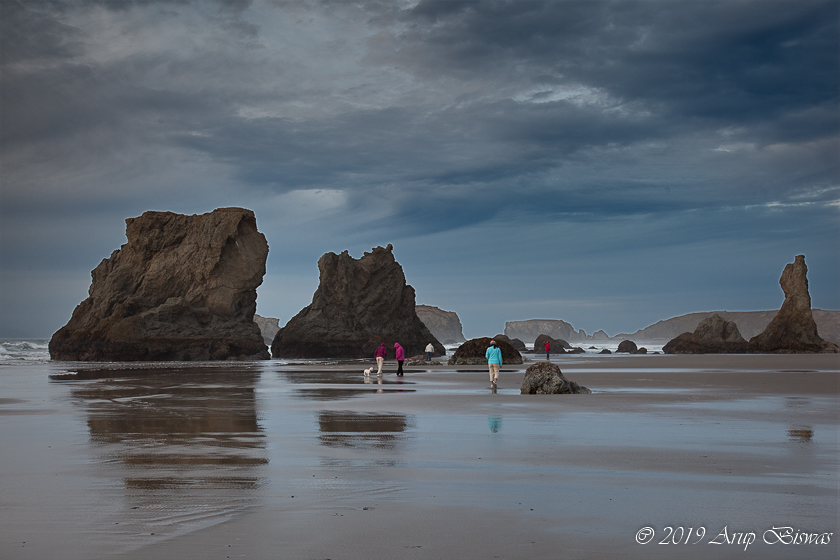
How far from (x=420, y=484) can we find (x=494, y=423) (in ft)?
16.8

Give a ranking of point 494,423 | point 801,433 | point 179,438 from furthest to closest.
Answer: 1. point 494,423
2. point 801,433
3. point 179,438

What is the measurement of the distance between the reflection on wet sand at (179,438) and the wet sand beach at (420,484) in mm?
48

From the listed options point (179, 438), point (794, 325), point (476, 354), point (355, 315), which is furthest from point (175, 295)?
point (794, 325)

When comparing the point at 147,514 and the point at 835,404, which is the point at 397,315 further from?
the point at 147,514

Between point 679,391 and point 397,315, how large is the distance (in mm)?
64058

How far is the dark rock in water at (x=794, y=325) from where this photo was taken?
68125mm

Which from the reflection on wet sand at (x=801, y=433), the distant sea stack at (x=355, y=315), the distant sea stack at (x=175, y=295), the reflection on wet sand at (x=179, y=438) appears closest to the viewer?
the reflection on wet sand at (x=179, y=438)

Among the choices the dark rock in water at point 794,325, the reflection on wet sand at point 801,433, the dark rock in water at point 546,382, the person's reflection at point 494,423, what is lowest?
the person's reflection at point 494,423

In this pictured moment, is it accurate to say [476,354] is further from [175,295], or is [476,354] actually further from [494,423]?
[175,295]

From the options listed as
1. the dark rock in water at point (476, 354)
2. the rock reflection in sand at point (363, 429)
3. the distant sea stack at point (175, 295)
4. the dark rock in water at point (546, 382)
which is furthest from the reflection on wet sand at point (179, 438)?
the distant sea stack at point (175, 295)

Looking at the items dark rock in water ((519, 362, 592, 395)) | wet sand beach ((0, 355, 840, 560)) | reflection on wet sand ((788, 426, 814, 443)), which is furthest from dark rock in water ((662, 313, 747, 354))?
reflection on wet sand ((788, 426, 814, 443))

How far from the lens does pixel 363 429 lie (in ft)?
34.7

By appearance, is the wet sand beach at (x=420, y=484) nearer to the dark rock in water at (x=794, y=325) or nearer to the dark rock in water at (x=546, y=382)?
the dark rock in water at (x=546, y=382)

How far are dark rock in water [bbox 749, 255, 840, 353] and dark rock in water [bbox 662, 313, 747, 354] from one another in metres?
2.43
